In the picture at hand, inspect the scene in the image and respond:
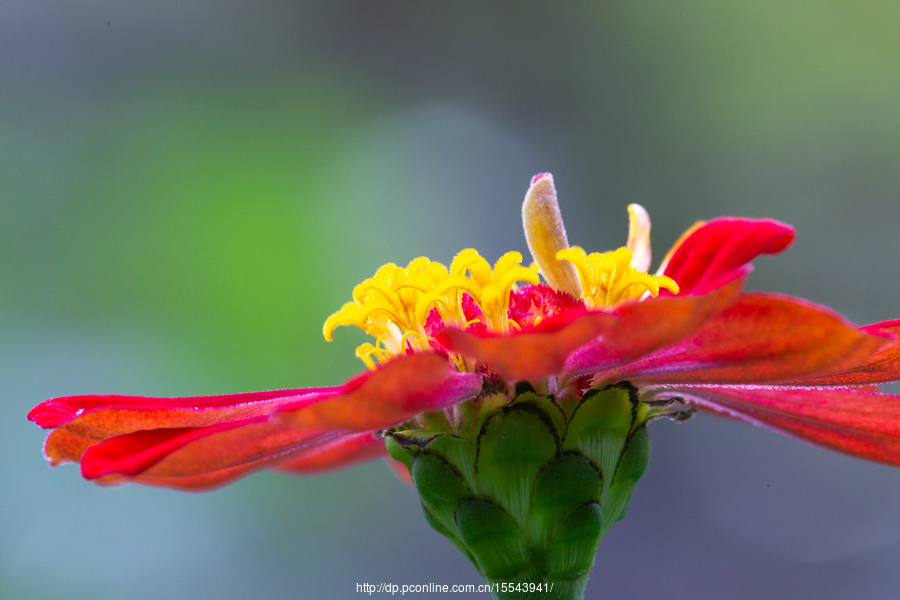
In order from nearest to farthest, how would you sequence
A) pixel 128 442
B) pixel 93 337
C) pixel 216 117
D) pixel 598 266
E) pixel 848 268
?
pixel 128 442 → pixel 598 266 → pixel 93 337 → pixel 216 117 → pixel 848 268

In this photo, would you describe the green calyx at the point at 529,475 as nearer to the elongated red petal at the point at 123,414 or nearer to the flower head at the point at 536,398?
the flower head at the point at 536,398

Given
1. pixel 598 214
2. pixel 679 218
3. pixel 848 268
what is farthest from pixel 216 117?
pixel 848 268

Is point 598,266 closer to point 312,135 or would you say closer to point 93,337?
point 93,337

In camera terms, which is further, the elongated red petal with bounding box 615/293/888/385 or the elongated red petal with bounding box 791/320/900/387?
the elongated red petal with bounding box 791/320/900/387

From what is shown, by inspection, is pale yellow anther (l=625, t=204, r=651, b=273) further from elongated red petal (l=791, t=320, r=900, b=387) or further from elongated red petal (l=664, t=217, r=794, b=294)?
elongated red petal (l=791, t=320, r=900, b=387)

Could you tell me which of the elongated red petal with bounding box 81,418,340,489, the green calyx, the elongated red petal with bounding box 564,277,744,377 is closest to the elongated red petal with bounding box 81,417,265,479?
the elongated red petal with bounding box 81,418,340,489

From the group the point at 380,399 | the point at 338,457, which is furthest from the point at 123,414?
the point at 338,457
